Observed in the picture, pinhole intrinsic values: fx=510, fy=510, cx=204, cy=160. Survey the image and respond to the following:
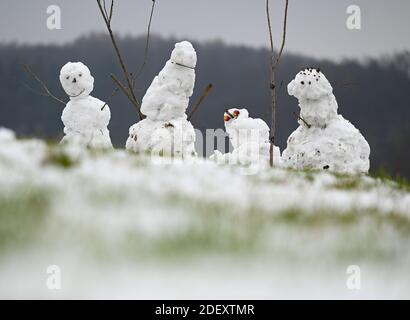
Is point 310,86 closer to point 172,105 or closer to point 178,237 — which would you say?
point 172,105

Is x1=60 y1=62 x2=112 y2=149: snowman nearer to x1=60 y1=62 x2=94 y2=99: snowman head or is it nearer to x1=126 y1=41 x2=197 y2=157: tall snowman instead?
x1=60 y1=62 x2=94 y2=99: snowman head

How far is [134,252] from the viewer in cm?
205

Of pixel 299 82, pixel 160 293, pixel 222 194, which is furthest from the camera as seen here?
pixel 299 82

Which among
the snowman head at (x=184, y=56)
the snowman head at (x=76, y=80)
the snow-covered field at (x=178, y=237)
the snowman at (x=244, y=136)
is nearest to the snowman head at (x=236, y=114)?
the snowman at (x=244, y=136)

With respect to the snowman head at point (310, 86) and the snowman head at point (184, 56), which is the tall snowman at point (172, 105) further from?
the snowman head at point (310, 86)

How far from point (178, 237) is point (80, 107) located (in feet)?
16.6

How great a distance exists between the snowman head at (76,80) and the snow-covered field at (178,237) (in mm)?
4005

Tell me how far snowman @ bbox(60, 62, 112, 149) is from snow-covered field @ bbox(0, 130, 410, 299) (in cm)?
387

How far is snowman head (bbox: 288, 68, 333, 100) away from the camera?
585cm

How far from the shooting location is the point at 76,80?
6.83m

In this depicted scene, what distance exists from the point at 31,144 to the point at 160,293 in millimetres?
1849
